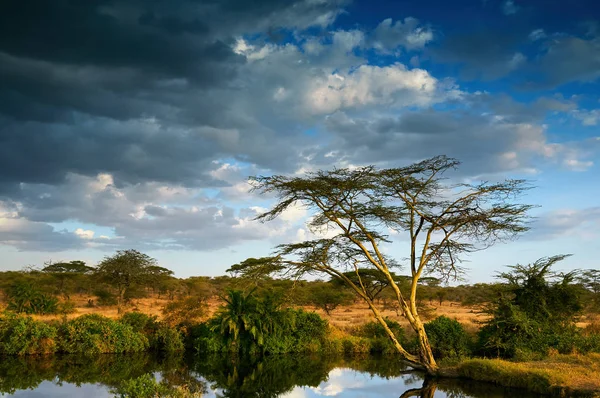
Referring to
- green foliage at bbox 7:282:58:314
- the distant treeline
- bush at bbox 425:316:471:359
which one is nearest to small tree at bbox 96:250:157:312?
the distant treeline

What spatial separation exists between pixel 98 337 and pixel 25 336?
298 centimetres

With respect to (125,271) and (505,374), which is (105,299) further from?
(505,374)

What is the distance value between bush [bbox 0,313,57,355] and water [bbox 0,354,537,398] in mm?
771

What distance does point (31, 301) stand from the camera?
113 ft

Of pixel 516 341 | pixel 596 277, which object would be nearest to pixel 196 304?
pixel 516 341

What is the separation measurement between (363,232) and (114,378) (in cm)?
1057

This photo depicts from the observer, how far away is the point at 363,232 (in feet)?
67.3

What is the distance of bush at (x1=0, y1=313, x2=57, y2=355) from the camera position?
22.4m

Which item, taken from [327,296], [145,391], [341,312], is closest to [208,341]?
[145,391]

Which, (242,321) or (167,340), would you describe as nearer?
(242,321)

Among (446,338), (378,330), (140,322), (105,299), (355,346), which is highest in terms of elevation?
(105,299)

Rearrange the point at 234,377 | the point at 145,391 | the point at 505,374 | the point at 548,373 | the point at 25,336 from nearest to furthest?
the point at 145,391 → the point at 548,373 → the point at 505,374 → the point at 234,377 → the point at 25,336

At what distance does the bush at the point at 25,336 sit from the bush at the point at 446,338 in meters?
17.2

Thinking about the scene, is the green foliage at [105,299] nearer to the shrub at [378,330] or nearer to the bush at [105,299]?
the bush at [105,299]
